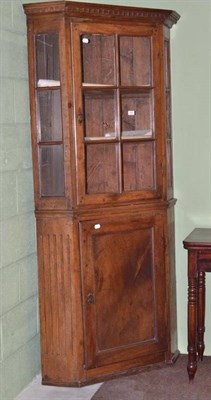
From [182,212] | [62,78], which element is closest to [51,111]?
[62,78]

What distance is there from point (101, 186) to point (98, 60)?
726 mm

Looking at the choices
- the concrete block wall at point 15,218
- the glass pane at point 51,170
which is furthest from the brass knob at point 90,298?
the glass pane at point 51,170

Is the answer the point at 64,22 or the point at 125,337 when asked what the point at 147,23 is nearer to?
the point at 64,22

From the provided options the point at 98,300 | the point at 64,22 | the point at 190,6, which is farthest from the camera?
the point at 190,6

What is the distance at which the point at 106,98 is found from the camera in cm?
404

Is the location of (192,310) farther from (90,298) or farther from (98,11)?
(98,11)

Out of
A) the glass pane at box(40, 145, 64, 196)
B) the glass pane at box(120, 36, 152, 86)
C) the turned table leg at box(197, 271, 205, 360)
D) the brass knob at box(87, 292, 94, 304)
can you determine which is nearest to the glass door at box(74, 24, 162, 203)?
the glass pane at box(120, 36, 152, 86)

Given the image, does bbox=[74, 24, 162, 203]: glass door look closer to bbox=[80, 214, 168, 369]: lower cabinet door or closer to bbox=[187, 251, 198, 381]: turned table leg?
bbox=[80, 214, 168, 369]: lower cabinet door

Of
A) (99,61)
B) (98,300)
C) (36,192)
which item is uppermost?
(99,61)

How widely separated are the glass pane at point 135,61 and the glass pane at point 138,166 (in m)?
0.38

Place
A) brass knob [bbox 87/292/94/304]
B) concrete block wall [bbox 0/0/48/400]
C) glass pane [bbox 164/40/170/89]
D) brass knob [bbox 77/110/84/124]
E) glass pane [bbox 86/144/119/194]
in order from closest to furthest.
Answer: concrete block wall [bbox 0/0/48/400] → brass knob [bbox 77/110/84/124] → brass knob [bbox 87/292/94/304] → glass pane [bbox 86/144/119/194] → glass pane [bbox 164/40/170/89]

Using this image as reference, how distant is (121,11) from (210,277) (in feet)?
5.51

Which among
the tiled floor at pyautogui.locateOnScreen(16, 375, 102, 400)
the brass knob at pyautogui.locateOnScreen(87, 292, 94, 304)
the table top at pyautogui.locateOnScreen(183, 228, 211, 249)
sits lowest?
the tiled floor at pyautogui.locateOnScreen(16, 375, 102, 400)

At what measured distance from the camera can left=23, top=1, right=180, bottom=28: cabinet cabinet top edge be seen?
363 centimetres
